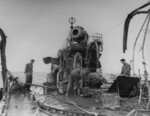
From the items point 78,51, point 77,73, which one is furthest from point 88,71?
point 78,51

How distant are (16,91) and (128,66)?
8502 mm

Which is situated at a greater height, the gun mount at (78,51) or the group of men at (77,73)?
the gun mount at (78,51)

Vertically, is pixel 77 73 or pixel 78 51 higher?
pixel 78 51

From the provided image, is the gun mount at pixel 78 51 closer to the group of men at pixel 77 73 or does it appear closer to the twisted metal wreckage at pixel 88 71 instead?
the twisted metal wreckage at pixel 88 71

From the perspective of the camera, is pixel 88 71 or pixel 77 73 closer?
pixel 77 73

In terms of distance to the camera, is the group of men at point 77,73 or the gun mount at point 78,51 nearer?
the group of men at point 77,73

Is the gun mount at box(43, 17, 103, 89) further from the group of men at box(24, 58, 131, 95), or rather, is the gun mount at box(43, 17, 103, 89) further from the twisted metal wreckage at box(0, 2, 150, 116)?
the group of men at box(24, 58, 131, 95)

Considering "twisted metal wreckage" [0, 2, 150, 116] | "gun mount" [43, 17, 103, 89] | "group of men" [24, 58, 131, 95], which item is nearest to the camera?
"twisted metal wreckage" [0, 2, 150, 116]

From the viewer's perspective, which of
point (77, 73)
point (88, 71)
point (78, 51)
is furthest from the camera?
point (78, 51)

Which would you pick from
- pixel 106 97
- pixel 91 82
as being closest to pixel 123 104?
pixel 106 97

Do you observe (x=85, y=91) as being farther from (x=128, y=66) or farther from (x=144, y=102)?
(x=144, y=102)

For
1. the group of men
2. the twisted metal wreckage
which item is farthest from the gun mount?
the group of men

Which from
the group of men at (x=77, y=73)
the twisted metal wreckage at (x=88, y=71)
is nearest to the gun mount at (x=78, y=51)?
the twisted metal wreckage at (x=88, y=71)

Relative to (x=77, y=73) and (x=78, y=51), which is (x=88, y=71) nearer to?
(x=77, y=73)
